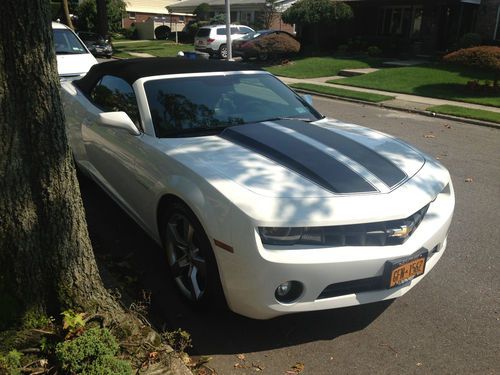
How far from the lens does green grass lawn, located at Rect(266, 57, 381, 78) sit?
64.7 ft

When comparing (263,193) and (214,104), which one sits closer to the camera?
(263,193)

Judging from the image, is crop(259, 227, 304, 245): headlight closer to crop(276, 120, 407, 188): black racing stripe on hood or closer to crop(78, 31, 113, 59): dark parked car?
crop(276, 120, 407, 188): black racing stripe on hood

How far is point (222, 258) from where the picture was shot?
2.78 m

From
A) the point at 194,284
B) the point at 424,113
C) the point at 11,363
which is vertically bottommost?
the point at 424,113

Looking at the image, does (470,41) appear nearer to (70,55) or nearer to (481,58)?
(481,58)

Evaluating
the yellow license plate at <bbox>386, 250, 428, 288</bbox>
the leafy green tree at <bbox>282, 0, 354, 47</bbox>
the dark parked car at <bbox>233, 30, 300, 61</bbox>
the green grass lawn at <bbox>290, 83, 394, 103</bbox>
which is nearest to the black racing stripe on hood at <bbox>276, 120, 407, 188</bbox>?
Answer: the yellow license plate at <bbox>386, 250, 428, 288</bbox>

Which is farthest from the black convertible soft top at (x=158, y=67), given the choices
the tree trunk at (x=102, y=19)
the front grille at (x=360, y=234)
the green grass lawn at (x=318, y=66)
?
the tree trunk at (x=102, y=19)

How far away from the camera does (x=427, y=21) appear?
2492 cm

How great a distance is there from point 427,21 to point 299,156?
24713 millimetres

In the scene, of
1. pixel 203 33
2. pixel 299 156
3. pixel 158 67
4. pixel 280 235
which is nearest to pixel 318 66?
pixel 203 33

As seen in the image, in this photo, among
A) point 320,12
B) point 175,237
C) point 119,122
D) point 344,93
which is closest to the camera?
point 175,237

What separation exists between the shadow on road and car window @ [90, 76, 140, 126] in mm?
1169

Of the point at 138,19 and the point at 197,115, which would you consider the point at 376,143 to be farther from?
the point at 138,19

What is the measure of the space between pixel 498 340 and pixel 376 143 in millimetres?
1586
